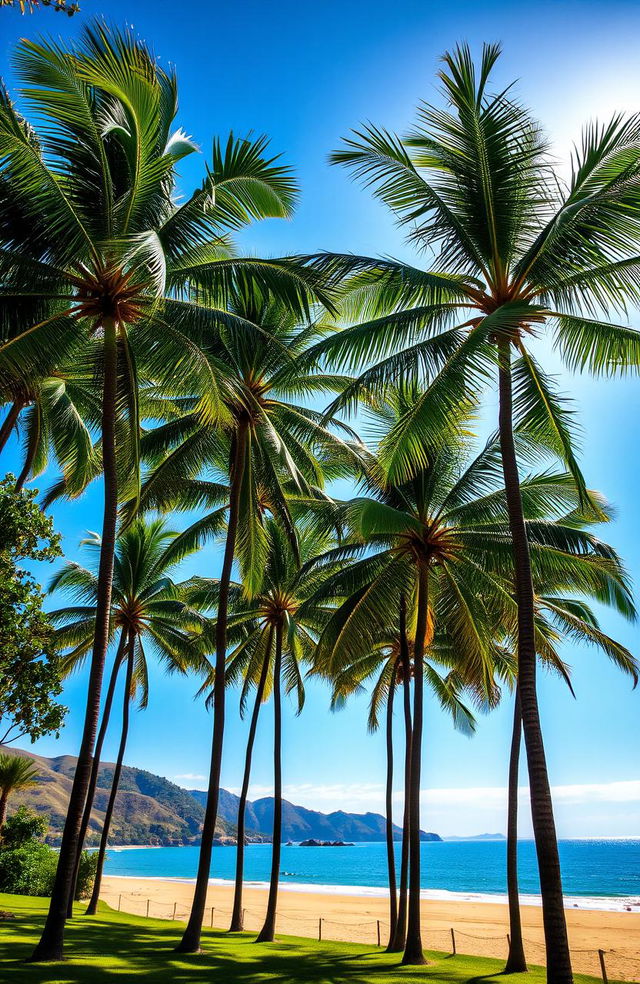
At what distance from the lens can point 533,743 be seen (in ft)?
28.7

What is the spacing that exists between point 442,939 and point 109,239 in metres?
25.9

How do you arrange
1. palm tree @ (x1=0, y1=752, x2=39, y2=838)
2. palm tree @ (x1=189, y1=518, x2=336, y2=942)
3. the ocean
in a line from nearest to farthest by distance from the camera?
palm tree @ (x1=189, y1=518, x2=336, y2=942) → palm tree @ (x1=0, y1=752, x2=39, y2=838) → the ocean

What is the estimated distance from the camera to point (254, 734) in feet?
68.2

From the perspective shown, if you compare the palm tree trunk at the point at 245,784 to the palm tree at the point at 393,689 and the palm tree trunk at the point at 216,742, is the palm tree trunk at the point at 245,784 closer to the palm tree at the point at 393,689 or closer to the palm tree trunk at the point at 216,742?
the palm tree at the point at 393,689

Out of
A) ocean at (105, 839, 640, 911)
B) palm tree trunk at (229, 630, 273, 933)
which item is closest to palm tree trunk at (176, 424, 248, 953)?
palm tree trunk at (229, 630, 273, 933)

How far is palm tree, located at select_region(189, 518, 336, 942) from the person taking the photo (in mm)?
18750

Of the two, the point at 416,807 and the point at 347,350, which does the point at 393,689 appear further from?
the point at 347,350

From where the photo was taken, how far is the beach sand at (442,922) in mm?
21766

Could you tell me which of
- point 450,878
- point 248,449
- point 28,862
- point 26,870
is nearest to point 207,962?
point 248,449

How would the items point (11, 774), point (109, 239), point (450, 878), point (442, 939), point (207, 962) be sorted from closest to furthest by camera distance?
point (109, 239) → point (207, 962) → point (11, 774) → point (442, 939) → point (450, 878)

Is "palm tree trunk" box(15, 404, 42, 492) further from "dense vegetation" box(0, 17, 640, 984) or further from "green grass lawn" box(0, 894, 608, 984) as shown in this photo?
"green grass lawn" box(0, 894, 608, 984)

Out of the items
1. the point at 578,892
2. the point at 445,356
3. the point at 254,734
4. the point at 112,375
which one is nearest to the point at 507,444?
the point at 445,356

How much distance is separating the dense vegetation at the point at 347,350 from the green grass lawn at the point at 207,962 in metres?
0.65

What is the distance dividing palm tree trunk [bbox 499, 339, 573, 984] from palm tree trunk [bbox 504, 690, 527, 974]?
6.18m
